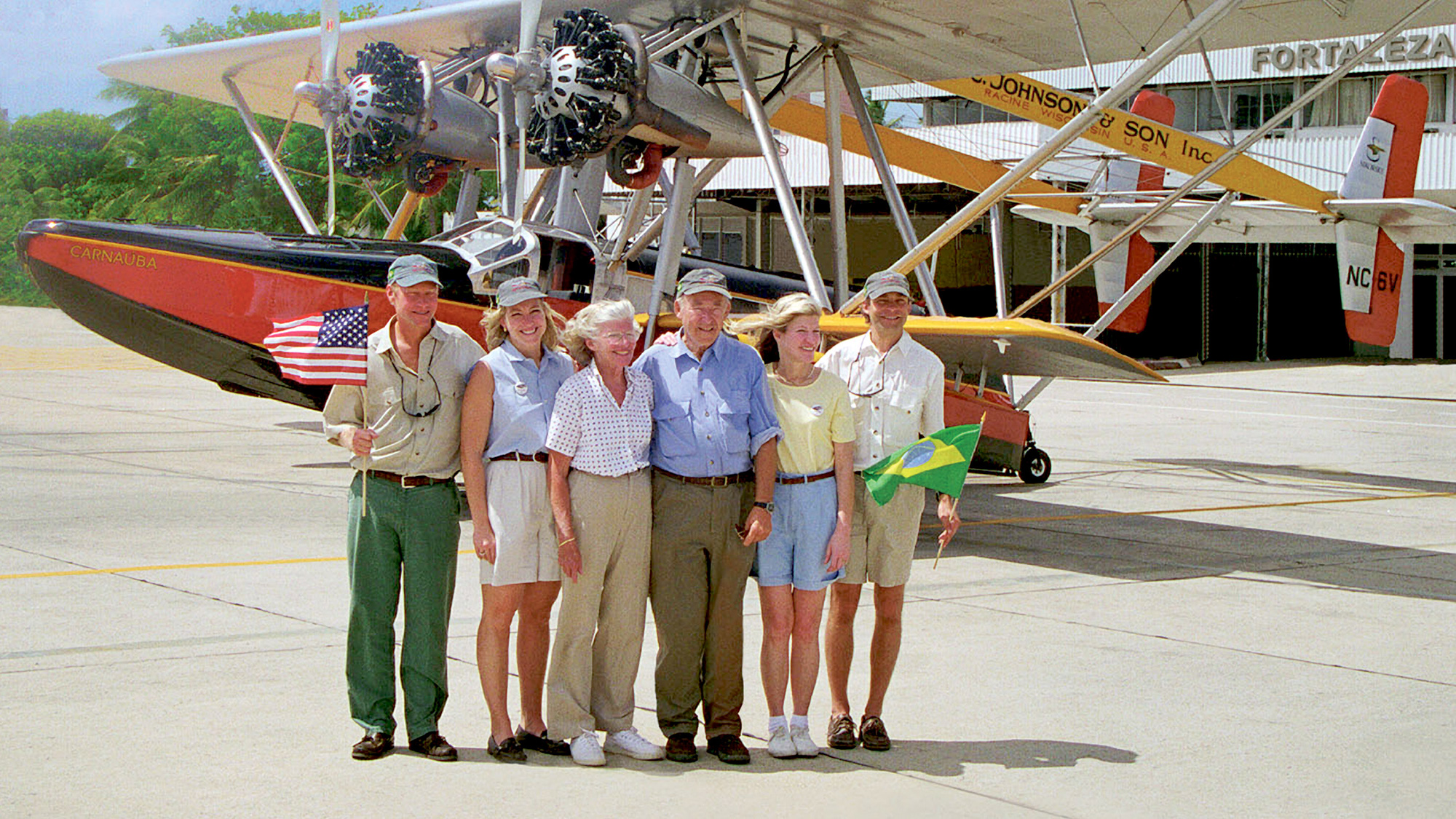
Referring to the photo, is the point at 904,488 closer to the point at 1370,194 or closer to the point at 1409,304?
the point at 1370,194

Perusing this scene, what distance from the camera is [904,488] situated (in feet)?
17.5

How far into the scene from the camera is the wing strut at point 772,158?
1135 centimetres

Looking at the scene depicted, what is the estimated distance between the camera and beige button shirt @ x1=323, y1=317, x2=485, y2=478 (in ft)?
16.1

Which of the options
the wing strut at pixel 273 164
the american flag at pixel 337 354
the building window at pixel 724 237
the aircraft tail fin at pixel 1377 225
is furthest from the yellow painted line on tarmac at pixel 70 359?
the american flag at pixel 337 354

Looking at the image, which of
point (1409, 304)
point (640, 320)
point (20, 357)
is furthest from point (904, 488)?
point (1409, 304)

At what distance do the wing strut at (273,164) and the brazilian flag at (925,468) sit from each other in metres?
8.13

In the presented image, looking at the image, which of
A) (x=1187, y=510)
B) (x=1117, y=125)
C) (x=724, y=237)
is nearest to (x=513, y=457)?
(x=1187, y=510)

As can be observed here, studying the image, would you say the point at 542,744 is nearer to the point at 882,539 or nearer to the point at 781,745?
the point at 781,745

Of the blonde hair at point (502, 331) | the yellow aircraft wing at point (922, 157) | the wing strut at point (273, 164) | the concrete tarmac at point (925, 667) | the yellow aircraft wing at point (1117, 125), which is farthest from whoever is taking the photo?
the yellow aircraft wing at point (1117, 125)

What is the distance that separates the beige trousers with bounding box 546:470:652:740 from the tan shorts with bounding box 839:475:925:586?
0.81 metres

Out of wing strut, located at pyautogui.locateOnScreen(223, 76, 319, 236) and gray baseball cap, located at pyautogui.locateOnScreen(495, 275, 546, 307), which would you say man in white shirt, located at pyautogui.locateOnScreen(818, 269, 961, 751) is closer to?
gray baseball cap, located at pyautogui.locateOnScreen(495, 275, 546, 307)

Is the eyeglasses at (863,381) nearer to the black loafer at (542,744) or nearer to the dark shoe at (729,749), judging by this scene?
the dark shoe at (729,749)

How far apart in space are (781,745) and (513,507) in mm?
1249

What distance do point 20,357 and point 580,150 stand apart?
79.4 feet
